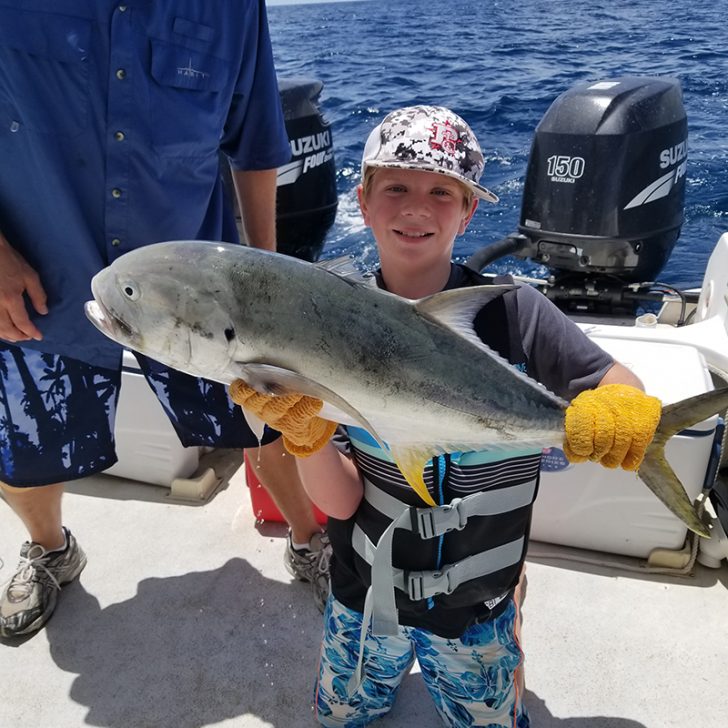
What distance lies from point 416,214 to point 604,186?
A: 259 centimetres

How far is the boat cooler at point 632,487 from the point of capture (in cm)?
242

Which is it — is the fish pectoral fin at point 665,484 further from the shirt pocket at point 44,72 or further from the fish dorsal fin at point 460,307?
the shirt pocket at point 44,72

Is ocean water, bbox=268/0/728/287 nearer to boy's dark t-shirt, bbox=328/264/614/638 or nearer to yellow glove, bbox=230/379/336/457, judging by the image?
boy's dark t-shirt, bbox=328/264/614/638

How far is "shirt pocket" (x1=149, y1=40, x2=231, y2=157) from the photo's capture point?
2.03 metres

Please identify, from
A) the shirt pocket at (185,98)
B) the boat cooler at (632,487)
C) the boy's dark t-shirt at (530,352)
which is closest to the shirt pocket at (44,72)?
the shirt pocket at (185,98)

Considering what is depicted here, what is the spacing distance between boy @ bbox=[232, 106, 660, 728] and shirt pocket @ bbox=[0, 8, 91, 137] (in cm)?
85

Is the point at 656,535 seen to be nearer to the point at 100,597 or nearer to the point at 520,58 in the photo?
the point at 100,597

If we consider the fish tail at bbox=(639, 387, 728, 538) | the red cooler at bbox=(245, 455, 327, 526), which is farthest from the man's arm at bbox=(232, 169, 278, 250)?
the fish tail at bbox=(639, 387, 728, 538)

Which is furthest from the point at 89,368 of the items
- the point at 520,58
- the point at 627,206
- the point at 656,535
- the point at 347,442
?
the point at 520,58

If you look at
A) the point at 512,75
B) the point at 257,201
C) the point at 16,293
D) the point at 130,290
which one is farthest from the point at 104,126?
the point at 512,75

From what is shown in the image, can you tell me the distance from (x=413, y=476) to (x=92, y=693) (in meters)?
1.58

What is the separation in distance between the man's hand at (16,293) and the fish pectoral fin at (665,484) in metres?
1.70

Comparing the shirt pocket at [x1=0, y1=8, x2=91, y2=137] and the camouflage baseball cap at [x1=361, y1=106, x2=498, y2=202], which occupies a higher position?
the shirt pocket at [x1=0, y1=8, x2=91, y2=137]

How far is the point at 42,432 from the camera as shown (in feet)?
7.49
